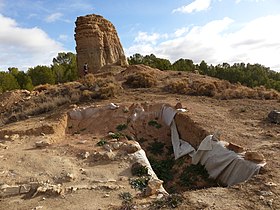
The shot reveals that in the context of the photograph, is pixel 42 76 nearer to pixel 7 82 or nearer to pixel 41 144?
pixel 7 82

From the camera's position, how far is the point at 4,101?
18.1 m

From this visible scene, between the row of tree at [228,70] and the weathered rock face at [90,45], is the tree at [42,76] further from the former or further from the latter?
the row of tree at [228,70]

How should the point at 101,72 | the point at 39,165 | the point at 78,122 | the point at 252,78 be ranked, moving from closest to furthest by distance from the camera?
the point at 39,165 → the point at 78,122 → the point at 101,72 → the point at 252,78

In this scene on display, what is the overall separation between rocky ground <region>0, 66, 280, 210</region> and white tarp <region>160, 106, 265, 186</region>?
37 cm

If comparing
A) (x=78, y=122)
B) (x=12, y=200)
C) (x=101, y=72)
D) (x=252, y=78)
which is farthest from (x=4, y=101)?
(x=252, y=78)

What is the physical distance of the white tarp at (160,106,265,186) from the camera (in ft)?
20.3

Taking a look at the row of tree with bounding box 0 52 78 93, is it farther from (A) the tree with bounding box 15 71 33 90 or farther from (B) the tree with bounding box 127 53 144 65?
(B) the tree with bounding box 127 53 144 65

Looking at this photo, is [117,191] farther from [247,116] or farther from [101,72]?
[101,72]

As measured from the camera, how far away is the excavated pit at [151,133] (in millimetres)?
7832

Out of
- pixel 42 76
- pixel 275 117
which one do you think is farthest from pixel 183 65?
pixel 275 117

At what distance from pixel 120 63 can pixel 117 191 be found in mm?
18244

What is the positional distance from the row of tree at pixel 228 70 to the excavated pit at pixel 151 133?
62.9 feet

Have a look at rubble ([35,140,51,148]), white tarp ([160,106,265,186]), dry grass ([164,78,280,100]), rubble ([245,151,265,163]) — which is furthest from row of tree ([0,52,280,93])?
rubble ([245,151,265,163])

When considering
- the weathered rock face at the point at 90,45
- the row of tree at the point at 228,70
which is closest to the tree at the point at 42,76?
the weathered rock face at the point at 90,45
